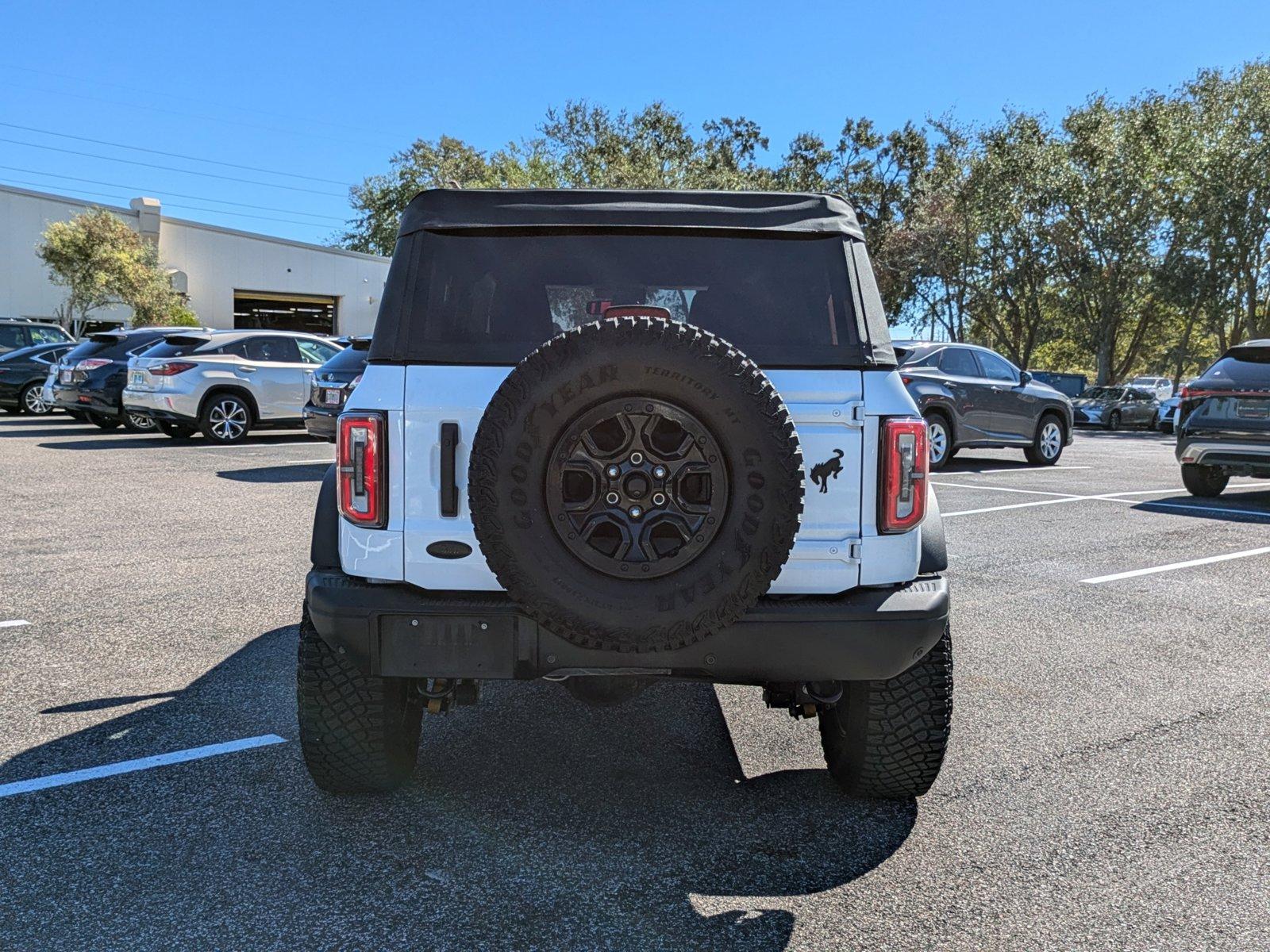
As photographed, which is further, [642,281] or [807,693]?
A: [642,281]

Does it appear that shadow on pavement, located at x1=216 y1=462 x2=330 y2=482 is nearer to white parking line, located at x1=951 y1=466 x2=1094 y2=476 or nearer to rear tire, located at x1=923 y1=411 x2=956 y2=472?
rear tire, located at x1=923 y1=411 x2=956 y2=472

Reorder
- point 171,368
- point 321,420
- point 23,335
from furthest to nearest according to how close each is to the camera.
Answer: point 23,335, point 171,368, point 321,420

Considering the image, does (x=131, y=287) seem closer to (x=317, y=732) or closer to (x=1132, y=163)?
(x=1132, y=163)

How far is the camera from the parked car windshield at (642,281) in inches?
127

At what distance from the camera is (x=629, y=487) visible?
272 centimetres

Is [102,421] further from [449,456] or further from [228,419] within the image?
[449,456]

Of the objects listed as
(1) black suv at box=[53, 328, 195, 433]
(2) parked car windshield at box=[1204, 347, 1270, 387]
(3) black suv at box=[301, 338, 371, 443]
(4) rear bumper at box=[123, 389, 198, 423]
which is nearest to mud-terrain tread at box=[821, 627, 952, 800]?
(2) parked car windshield at box=[1204, 347, 1270, 387]

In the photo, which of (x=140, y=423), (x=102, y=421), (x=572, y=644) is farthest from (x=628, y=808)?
(x=102, y=421)

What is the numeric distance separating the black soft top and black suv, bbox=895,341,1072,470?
1043cm

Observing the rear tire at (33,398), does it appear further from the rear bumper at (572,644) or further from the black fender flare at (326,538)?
the rear bumper at (572,644)

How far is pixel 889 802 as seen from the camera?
344 cm

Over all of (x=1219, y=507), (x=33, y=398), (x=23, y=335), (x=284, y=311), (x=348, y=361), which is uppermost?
(x=284, y=311)

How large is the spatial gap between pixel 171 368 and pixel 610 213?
528 inches

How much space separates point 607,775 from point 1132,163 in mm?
34204
